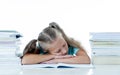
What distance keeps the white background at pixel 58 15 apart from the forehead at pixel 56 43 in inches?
12.2

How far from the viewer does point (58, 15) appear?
2.25 metres

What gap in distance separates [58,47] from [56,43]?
35 millimetres

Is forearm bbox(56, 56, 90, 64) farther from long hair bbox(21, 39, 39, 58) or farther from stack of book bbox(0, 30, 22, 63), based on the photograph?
long hair bbox(21, 39, 39, 58)

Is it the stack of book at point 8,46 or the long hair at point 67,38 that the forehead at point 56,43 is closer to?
the long hair at point 67,38

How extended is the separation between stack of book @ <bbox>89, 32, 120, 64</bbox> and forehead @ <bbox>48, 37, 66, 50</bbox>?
1.80 feet

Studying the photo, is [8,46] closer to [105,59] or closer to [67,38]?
[105,59]

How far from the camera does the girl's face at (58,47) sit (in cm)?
186

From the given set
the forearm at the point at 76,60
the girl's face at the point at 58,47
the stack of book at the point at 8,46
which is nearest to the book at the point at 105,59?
the forearm at the point at 76,60

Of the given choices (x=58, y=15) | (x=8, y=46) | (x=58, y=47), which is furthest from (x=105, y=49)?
(x=58, y=15)

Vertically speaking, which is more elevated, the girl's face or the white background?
the white background

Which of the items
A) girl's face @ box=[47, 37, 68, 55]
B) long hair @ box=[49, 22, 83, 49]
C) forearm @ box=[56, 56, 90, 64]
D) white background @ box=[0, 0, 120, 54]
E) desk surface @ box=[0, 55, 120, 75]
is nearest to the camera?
desk surface @ box=[0, 55, 120, 75]

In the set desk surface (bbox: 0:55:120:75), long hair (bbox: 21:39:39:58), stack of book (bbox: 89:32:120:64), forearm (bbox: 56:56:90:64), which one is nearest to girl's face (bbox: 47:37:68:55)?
long hair (bbox: 21:39:39:58)

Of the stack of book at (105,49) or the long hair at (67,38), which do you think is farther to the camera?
the long hair at (67,38)

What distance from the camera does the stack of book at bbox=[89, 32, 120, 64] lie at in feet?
4.35
